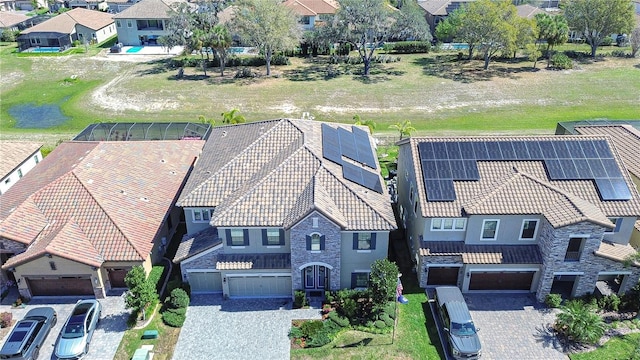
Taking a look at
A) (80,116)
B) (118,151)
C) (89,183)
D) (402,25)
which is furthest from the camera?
(402,25)

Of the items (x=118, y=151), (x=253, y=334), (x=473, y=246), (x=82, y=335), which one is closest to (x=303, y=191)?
(x=253, y=334)

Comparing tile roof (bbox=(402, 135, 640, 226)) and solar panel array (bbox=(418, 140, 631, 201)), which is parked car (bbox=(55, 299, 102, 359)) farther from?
solar panel array (bbox=(418, 140, 631, 201))

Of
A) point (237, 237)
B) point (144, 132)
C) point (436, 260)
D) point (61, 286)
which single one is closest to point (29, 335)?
point (61, 286)

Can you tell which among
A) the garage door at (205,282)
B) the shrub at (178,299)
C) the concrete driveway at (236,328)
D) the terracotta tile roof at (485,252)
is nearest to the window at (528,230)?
the terracotta tile roof at (485,252)

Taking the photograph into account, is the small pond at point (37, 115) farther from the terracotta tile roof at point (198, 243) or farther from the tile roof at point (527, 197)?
the tile roof at point (527, 197)

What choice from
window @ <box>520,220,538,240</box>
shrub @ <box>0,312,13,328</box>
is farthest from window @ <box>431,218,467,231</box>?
shrub @ <box>0,312,13,328</box>

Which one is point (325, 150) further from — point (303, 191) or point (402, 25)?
point (402, 25)

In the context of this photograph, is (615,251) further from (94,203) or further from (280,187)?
(94,203)
